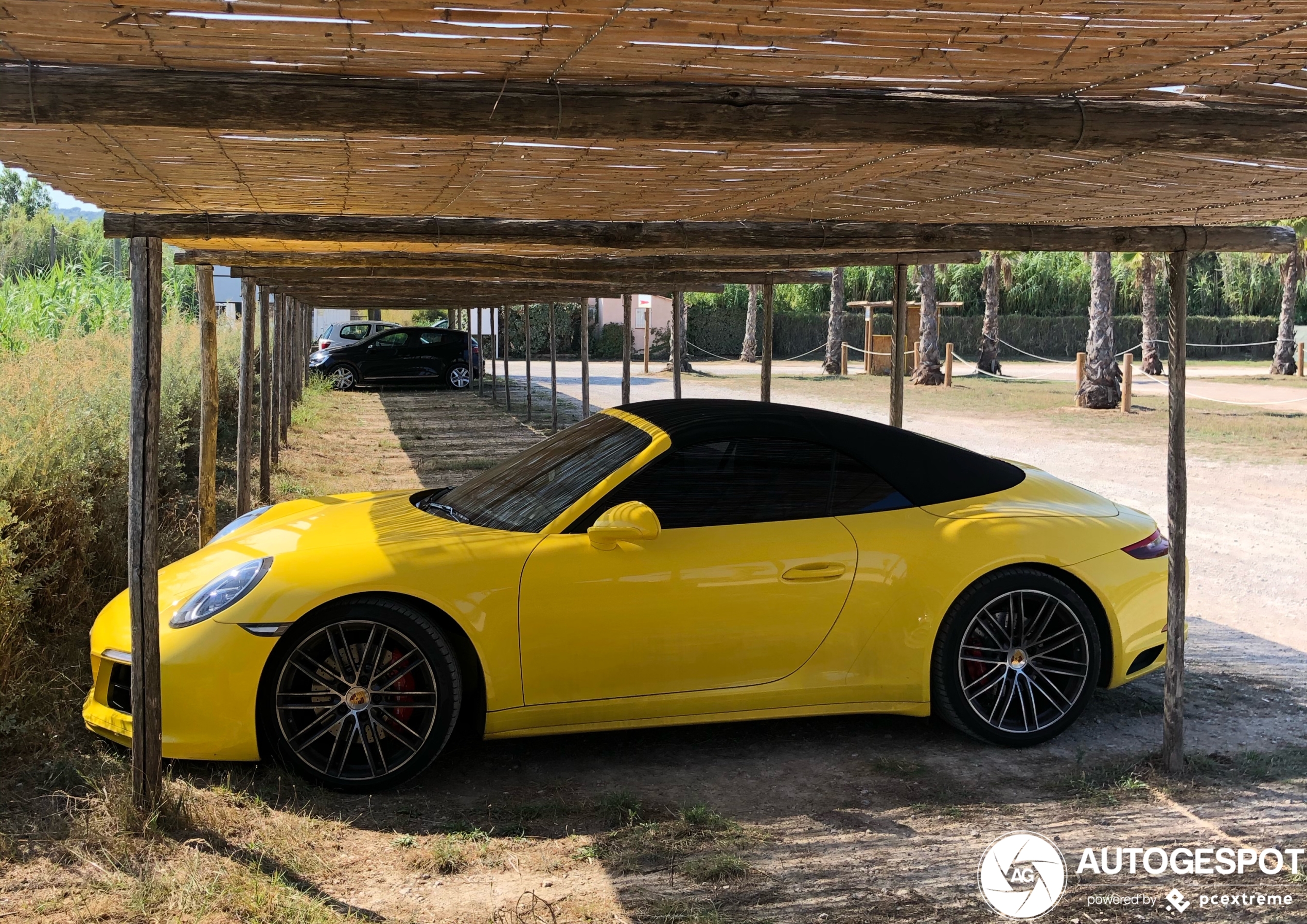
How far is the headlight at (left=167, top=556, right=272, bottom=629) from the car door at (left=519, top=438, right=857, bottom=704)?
990 mm

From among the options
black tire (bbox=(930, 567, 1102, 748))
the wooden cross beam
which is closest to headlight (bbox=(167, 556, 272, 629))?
black tire (bbox=(930, 567, 1102, 748))

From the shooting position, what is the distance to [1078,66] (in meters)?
3.45

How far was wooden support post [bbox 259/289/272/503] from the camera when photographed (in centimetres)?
1052

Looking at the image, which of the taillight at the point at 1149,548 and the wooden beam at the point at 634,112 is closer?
the wooden beam at the point at 634,112

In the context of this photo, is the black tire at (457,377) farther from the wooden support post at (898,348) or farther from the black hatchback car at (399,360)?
the wooden support post at (898,348)

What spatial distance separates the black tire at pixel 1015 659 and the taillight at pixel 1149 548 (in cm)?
32

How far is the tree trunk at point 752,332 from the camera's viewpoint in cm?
3969

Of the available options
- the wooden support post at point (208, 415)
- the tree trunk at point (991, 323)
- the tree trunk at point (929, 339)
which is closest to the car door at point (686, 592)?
the wooden support post at point (208, 415)

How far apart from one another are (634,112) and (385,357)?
26426mm

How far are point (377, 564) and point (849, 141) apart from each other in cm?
224

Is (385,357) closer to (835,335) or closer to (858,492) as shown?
(835,335)

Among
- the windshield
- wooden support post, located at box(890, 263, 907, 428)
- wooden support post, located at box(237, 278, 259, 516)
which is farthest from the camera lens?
wooden support post, located at box(237, 278, 259, 516)

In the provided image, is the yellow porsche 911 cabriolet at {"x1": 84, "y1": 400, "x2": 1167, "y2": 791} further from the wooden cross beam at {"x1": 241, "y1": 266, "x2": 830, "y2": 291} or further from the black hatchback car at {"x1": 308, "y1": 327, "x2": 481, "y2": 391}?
the black hatchback car at {"x1": 308, "y1": 327, "x2": 481, "y2": 391}

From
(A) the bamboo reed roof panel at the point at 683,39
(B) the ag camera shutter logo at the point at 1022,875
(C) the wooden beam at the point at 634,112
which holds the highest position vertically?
(A) the bamboo reed roof panel at the point at 683,39
